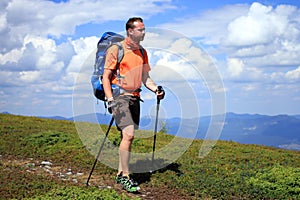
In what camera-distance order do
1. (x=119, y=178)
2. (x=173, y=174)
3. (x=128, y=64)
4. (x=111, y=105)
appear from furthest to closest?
(x=173, y=174)
(x=119, y=178)
(x=128, y=64)
(x=111, y=105)

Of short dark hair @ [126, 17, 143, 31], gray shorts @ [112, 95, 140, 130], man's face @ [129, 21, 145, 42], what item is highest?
short dark hair @ [126, 17, 143, 31]

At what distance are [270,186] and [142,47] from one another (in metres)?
4.96

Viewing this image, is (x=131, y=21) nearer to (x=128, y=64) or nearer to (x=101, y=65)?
(x=128, y=64)

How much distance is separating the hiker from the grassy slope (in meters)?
1.50

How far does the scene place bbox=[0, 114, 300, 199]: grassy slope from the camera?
984 centimetres

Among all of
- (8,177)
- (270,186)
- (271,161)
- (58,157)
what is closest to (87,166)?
(58,157)

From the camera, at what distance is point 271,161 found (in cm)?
1461

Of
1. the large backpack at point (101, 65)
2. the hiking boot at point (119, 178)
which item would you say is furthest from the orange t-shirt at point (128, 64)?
the hiking boot at point (119, 178)

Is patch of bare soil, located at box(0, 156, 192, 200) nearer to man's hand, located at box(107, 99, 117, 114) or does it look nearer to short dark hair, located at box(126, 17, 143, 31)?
man's hand, located at box(107, 99, 117, 114)

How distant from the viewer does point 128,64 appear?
966 centimetres

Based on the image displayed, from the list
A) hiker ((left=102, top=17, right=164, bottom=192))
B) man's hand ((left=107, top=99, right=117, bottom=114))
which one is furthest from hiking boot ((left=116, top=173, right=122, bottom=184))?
man's hand ((left=107, top=99, right=117, bottom=114))

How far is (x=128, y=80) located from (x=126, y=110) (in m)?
0.74

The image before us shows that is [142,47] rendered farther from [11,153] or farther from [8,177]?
[11,153]

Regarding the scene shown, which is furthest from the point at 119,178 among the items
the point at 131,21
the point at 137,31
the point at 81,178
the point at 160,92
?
the point at 131,21
